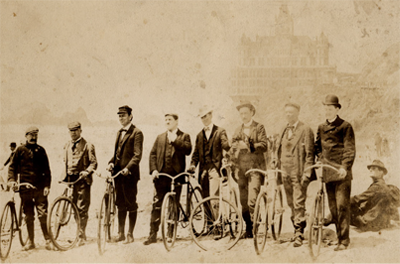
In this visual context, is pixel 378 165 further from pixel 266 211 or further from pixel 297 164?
pixel 266 211

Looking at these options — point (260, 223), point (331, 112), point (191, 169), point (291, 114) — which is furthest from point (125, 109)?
point (331, 112)

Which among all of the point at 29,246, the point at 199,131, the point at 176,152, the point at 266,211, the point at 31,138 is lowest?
the point at 29,246

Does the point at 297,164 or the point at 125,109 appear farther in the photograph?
the point at 125,109

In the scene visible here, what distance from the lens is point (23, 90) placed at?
18.2 ft

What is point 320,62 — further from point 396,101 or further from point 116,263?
point 116,263

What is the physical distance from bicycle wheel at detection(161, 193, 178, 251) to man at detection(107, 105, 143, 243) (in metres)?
0.42

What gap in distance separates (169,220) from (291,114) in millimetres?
1883

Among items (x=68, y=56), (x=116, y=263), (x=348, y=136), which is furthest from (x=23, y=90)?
(x=348, y=136)

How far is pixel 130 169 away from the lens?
521 cm

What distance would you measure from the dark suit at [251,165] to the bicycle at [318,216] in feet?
1.81

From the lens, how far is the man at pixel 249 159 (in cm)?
511

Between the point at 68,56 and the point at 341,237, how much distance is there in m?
3.96

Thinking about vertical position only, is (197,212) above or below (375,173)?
below

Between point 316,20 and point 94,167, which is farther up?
point 316,20
